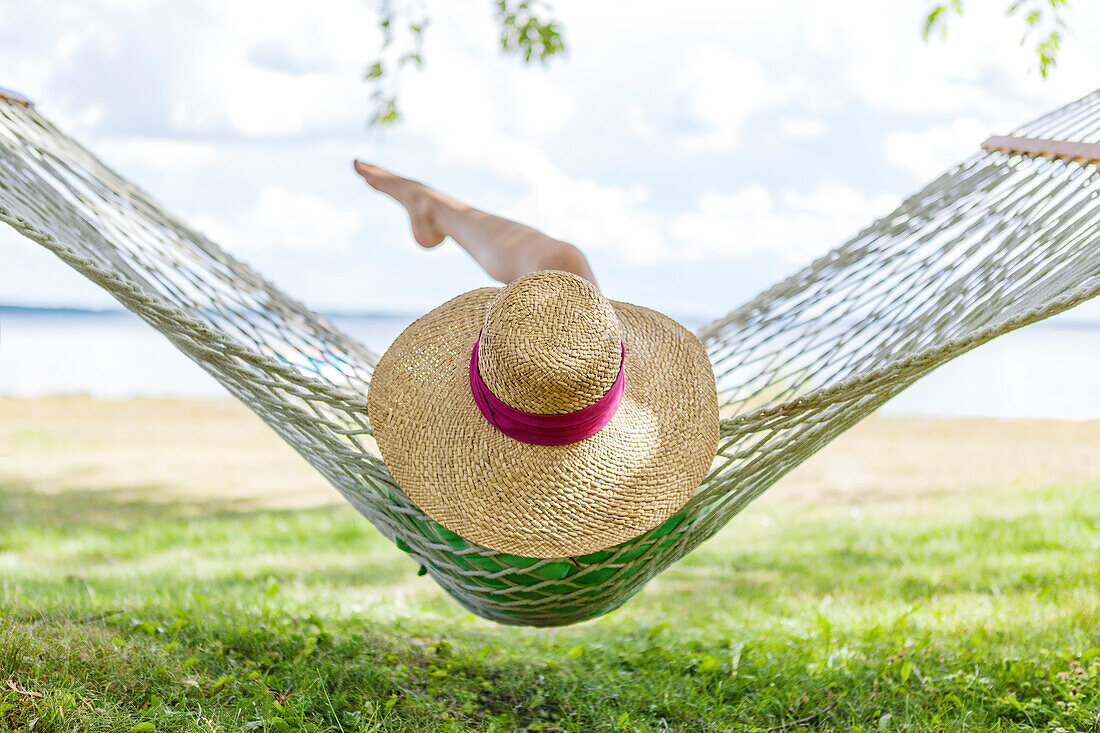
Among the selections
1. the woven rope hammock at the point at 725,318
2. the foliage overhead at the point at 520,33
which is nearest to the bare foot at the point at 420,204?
the woven rope hammock at the point at 725,318

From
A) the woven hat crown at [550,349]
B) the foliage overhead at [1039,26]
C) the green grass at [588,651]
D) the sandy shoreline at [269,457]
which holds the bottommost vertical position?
the green grass at [588,651]

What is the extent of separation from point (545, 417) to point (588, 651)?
1.00 m

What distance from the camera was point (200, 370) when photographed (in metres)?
10.8

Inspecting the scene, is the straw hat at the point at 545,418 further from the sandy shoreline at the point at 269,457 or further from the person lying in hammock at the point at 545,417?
the sandy shoreline at the point at 269,457

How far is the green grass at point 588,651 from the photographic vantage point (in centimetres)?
155

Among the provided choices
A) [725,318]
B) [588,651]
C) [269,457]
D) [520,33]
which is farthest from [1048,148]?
[269,457]

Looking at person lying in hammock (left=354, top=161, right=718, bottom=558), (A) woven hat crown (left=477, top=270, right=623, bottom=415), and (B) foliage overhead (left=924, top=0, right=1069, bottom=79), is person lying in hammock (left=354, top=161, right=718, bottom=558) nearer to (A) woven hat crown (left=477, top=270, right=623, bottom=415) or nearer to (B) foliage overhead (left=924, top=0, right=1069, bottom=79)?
(A) woven hat crown (left=477, top=270, right=623, bottom=415)

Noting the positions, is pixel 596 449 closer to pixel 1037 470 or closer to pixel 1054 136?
pixel 1054 136

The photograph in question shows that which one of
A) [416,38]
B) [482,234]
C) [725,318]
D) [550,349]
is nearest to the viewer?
[550,349]

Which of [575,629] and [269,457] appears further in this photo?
[269,457]

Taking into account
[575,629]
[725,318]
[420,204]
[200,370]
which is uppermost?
[200,370]

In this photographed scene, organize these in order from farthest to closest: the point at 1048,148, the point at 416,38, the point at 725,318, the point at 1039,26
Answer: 1. the point at 416,38
2. the point at 1039,26
3. the point at 725,318
4. the point at 1048,148

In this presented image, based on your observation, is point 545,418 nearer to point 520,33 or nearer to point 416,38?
point 520,33

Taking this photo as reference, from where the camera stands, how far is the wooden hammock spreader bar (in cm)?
202
